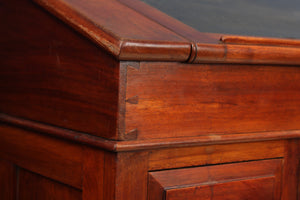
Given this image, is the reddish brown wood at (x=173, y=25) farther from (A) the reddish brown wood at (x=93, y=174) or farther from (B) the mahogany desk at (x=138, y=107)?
(A) the reddish brown wood at (x=93, y=174)

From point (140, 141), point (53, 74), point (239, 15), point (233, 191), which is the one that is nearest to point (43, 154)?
point (53, 74)

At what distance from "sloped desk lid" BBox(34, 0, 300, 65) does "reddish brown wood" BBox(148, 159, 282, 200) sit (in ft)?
0.98

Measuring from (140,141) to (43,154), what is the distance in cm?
34

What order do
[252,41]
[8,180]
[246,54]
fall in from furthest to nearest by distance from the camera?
1. [8,180]
2. [252,41]
3. [246,54]

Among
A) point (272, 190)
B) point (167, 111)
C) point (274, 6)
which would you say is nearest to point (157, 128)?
point (167, 111)

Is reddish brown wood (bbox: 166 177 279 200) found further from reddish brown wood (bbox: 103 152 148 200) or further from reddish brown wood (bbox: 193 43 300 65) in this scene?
reddish brown wood (bbox: 193 43 300 65)

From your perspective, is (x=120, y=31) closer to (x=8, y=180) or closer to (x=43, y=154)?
(x=43, y=154)

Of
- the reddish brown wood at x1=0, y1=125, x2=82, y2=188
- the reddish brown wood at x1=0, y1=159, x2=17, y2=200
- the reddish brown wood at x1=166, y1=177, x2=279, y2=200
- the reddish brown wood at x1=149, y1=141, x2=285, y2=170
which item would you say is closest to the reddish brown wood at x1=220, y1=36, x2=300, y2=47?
the reddish brown wood at x1=149, y1=141, x2=285, y2=170

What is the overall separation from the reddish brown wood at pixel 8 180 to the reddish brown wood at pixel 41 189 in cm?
3

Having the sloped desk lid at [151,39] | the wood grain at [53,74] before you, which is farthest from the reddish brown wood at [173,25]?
the wood grain at [53,74]

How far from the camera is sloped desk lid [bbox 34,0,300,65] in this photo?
2.89ft

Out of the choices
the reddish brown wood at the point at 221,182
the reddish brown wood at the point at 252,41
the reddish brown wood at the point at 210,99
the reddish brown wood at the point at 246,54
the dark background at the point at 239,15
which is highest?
the dark background at the point at 239,15

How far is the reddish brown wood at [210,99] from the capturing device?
933 mm

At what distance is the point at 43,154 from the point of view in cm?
112
